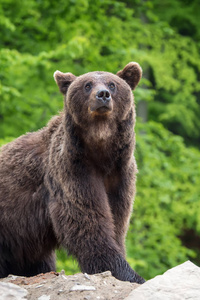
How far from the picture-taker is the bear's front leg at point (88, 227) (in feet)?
17.4

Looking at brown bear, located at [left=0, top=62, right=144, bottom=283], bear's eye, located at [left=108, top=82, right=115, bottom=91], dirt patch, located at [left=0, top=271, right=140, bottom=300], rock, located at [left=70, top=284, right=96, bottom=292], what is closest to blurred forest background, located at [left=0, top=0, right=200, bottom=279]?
brown bear, located at [left=0, top=62, right=144, bottom=283]

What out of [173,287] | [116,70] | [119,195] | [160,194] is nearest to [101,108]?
[119,195]

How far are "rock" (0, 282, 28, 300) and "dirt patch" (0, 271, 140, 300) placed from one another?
4 centimetres

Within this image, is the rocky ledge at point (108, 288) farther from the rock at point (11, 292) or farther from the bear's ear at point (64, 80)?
the bear's ear at point (64, 80)

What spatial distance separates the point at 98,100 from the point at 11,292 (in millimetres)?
2003

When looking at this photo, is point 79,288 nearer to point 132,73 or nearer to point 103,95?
point 103,95

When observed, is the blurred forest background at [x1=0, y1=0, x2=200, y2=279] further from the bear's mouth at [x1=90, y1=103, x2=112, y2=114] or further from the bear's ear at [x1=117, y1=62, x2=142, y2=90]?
the bear's mouth at [x1=90, y1=103, x2=112, y2=114]

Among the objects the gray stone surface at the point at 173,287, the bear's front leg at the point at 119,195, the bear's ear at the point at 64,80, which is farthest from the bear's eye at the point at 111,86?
the gray stone surface at the point at 173,287

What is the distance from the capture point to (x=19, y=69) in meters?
10.4

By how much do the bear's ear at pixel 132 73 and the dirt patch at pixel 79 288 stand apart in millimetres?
2262

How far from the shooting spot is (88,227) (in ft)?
17.7

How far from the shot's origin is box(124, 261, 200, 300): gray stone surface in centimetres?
390

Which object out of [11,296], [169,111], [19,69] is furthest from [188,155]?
[11,296]

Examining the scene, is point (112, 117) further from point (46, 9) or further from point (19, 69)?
point (46, 9)
